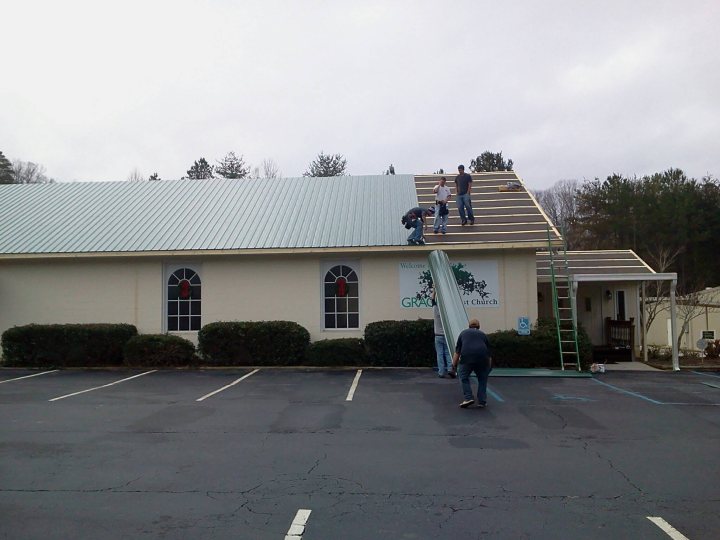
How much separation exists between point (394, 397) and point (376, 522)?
21.3 ft

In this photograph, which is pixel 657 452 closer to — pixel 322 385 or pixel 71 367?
pixel 322 385

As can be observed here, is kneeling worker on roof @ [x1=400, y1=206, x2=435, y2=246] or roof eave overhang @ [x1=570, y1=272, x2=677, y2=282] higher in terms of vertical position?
kneeling worker on roof @ [x1=400, y1=206, x2=435, y2=246]

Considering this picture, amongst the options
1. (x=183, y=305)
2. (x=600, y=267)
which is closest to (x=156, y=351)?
(x=183, y=305)

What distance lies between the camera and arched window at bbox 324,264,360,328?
18.3 meters

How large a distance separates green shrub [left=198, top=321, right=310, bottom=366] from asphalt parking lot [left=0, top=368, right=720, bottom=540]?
416cm

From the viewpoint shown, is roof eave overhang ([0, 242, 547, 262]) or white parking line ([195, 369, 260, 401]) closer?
white parking line ([195, 369, 260, 401])

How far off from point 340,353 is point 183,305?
5.14 m

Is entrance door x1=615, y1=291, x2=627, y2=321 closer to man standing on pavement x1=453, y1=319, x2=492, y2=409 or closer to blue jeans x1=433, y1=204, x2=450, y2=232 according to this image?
blue jeans x1=433, y1=204, x2=450, y2=232

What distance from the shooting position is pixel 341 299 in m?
18.4

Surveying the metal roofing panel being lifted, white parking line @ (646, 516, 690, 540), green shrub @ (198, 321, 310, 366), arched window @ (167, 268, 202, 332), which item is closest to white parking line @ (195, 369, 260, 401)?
green shrub @ (198, 321, 310, 366)

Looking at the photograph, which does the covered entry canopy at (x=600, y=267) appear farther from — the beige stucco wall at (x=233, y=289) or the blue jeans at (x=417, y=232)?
the blue jeans at (x=417, y=232)

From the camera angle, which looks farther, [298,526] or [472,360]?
[472,360]

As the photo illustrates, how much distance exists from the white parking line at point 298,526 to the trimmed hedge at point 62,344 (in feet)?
43.9

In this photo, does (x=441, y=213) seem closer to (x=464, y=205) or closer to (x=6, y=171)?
(x=464, y=205)
